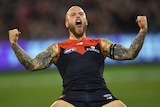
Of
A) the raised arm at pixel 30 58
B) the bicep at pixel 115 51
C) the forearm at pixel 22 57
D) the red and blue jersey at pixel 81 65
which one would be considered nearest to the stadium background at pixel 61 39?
the bicep at pixel 115 51

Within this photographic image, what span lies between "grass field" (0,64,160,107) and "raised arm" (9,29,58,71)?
3.66 meters

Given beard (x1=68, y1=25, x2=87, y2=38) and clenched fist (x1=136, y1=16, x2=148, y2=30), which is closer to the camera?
clenched fist (x1=136, y1=16, x2=148, y2=30)

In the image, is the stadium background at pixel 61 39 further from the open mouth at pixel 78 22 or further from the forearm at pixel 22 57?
the forearm at pixel 22 57

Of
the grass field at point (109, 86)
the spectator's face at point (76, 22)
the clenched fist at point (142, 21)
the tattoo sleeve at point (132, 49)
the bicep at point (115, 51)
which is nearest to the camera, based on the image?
the clenched fist at point (142, 21)

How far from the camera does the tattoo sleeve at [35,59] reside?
7.52m

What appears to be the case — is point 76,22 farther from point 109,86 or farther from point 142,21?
point 109,86

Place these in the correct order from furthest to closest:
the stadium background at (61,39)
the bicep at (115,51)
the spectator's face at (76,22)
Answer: the stadium background at (61,39) → the spectator's face at (76,22) → the bicep at (115,51)

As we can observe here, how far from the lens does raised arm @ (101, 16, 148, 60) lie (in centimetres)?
759

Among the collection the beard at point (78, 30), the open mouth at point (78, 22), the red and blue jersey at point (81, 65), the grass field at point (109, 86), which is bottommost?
the grass field at point (109, 86)

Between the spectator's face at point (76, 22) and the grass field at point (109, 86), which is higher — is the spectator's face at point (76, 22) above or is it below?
above

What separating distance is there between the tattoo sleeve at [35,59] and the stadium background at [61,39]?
375cm

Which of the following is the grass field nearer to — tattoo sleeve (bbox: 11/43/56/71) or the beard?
the beard

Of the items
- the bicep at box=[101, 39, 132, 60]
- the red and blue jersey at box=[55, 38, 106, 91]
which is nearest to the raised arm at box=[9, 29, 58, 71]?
the red and blue jersey at box=[55, 38, 106, 91]

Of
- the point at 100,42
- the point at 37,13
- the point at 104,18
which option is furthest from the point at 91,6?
the point at 100,42
